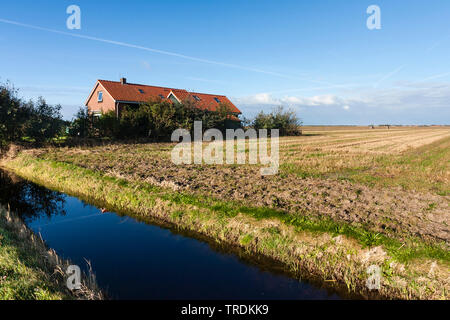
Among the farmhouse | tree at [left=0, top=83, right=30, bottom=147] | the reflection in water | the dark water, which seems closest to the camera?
the dark water

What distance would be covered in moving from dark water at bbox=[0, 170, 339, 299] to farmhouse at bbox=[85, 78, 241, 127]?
937 inches

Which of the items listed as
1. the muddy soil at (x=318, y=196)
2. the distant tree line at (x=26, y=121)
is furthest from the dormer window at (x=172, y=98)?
the muddy soil at (x=318, y=196)

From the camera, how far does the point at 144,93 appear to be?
36781 millimetres

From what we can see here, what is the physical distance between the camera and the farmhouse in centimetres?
3322

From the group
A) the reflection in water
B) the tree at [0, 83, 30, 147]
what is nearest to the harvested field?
the reflection in water

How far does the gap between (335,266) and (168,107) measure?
2881 cm

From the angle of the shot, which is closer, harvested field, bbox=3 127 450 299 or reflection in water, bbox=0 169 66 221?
harvested field, bbox=3 127 450 299

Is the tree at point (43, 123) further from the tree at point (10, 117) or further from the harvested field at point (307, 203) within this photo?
the harvested field at point (307, 203)

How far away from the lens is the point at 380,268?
5711 mm

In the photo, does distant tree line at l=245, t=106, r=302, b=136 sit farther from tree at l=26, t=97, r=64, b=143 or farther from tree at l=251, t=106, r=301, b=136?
tree at l=26, t=97, r=64, b=143

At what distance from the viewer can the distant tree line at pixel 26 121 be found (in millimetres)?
21422

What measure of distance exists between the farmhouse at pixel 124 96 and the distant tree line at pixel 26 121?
245 inches
